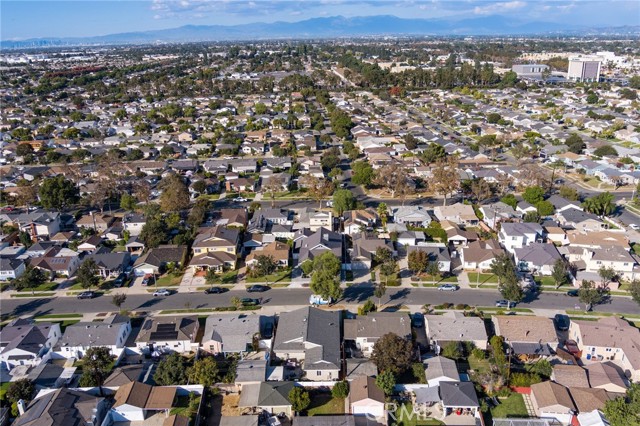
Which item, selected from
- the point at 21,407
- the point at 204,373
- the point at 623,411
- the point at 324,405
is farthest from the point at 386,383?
the point at 21,407

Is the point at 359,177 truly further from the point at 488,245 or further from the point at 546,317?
the point at 546,317

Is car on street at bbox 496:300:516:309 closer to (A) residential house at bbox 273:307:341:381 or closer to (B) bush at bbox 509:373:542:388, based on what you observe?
(B) bush at bbox 509:373:542:388

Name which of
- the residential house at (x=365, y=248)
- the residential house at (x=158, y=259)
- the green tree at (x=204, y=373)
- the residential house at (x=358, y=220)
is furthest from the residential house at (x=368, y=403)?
the residential house at (x=358, y=220)

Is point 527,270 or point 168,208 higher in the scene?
point 168,208

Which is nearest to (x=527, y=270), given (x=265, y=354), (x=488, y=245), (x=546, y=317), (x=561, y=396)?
(x=488, y=245)

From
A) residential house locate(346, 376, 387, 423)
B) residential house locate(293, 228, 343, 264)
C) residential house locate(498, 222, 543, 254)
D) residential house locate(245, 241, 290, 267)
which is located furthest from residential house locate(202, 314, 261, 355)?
residential house locate(498, 222, 543, 254)

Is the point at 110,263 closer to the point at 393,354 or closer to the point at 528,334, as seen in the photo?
the point at 393,354
